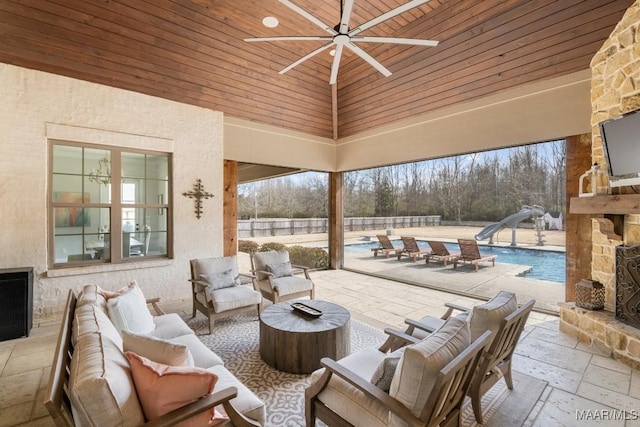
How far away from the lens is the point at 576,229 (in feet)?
13.0

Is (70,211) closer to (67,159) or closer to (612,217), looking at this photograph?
(67,159)

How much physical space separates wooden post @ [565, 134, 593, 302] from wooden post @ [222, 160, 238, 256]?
17.4 ft

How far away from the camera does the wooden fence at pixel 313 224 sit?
6203 millimetres

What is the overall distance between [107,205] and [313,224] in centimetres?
422

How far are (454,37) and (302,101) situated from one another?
306cm

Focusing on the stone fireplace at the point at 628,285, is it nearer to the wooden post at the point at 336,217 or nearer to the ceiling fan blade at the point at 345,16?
the ceiling fan blade at the point at 345,16

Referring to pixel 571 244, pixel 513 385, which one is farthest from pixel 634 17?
pixel 513 385

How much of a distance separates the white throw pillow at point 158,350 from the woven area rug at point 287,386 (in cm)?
100

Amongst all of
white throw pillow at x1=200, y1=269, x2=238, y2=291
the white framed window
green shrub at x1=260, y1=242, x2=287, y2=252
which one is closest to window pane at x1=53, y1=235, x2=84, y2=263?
the white framed window

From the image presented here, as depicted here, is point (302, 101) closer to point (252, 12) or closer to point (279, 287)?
point (252, 12)

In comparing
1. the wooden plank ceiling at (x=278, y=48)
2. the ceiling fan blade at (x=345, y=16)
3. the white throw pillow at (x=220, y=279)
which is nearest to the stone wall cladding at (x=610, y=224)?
the wooden plank ceiling at (x=278, y=48)

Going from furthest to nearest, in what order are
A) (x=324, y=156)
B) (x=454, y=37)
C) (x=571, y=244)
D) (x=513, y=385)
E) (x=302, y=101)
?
(x=324, y=156), (x=302, y=101), (x=454, y=37), (x=571, y=244), (x=513, y=385)

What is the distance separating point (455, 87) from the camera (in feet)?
16.2

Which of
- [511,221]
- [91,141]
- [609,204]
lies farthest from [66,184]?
[511,221]
